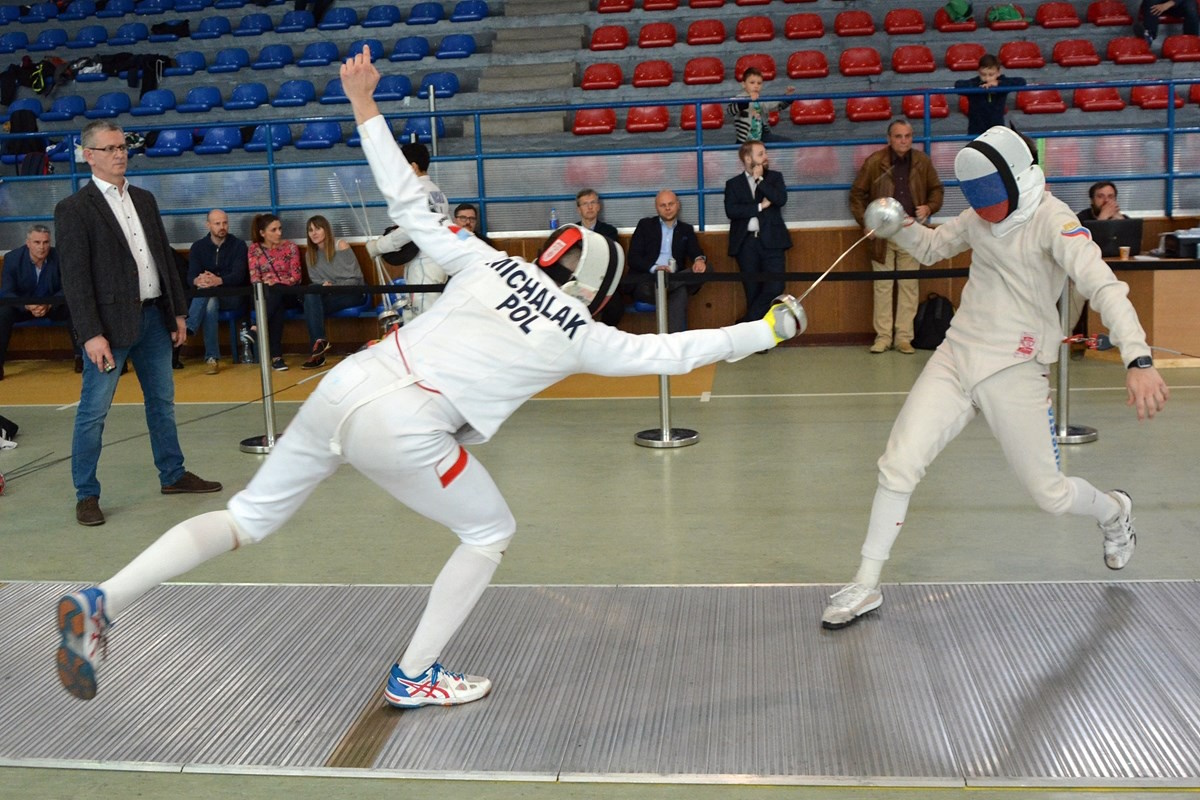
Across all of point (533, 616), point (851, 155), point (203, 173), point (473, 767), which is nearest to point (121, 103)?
point (203, 173)

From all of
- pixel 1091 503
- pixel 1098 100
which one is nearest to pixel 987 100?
pixel 1098 100

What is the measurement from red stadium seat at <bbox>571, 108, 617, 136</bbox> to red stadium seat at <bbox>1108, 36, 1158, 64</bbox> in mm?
5068

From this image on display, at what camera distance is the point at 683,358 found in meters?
3.03

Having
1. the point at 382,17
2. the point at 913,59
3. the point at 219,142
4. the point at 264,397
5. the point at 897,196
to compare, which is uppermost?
the point at 382,17

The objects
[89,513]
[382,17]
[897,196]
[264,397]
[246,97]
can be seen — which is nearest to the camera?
[89,513]

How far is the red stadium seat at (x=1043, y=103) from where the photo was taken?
1131 cm

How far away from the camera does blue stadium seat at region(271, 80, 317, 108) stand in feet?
43.3

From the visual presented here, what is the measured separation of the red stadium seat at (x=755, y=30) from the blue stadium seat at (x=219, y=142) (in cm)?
554

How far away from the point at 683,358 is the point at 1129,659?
1.65 meters

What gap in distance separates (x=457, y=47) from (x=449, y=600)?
1126 centimetres

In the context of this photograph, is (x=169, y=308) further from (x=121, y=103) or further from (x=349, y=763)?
(x=121, y=103)

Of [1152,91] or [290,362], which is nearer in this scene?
[290,362]

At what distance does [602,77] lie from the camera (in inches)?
498

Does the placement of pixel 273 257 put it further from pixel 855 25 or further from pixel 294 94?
pixel 855 25
